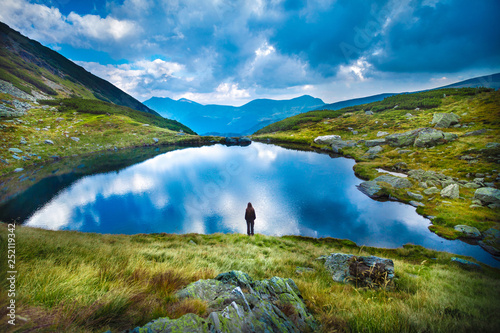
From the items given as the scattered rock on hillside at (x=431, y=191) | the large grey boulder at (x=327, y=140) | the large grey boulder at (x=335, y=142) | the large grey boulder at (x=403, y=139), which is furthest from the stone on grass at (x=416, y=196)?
the large grey boulder at (x=327, y=140)

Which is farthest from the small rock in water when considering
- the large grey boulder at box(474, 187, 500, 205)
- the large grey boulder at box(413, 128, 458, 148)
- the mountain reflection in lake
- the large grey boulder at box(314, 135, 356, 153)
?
the large grey boulder at box(413, 128, 458, 148)

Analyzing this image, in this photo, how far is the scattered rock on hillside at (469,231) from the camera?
1842cm

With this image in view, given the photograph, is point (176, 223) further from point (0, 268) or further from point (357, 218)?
point (357, 218)

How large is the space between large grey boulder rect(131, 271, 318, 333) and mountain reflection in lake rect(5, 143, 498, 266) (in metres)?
15.9

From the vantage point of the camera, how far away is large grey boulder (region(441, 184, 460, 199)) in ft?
85.2

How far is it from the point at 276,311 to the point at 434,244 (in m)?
23.4

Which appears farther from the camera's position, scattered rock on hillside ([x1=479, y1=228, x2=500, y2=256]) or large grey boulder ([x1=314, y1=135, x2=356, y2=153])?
large grey boulder ([x1=314, y1=135, x2=356, y2=153])

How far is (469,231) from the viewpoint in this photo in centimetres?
1872

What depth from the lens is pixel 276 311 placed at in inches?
165

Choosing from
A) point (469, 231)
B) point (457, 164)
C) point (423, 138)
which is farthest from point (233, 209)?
point (423, 138)

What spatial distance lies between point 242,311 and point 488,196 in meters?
37.0

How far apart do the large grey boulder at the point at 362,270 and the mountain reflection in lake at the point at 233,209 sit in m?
12.2

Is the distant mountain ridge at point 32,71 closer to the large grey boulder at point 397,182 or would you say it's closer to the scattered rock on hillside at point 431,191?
the large grey boulder at point 397,182

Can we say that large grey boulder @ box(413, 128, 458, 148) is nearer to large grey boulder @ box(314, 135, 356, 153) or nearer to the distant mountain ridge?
large grey boulder @ box(314, 135, 356, 153)
